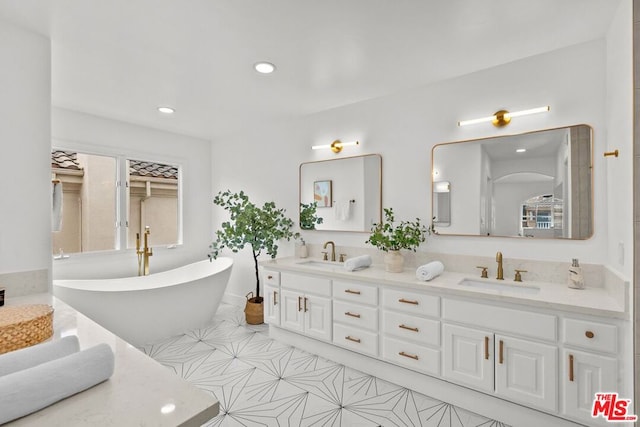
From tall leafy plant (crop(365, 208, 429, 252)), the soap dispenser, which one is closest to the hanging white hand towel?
tall leafy plant (crop(365, 208, 429, 252))

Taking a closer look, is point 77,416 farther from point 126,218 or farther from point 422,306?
point 126,218

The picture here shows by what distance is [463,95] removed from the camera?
257cm

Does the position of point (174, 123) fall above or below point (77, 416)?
above

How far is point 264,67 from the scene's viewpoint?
7.88 ft

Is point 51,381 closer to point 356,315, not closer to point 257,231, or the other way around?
point 356,315

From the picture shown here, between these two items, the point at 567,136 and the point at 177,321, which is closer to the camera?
the point at 567,136

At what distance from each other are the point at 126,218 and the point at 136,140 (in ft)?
3.20

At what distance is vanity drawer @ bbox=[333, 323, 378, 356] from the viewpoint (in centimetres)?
248

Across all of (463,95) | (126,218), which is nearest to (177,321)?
(126,218)

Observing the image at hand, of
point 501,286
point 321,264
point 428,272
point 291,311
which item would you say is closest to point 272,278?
point 291,311

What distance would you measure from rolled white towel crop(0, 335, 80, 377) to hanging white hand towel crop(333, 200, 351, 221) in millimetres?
2542

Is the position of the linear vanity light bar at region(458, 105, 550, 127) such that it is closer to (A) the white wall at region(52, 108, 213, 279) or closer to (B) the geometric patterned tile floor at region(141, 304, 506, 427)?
(B) the geometric patterned tile floor at region(141, 304, 506, 427)

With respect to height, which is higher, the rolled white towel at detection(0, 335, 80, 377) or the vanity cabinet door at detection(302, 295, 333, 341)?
the rolled white towel at detection(0, 335, 80, 377)

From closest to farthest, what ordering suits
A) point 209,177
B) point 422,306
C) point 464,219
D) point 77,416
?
point 77,416
point 422,306
point 464,219
point 209,177
